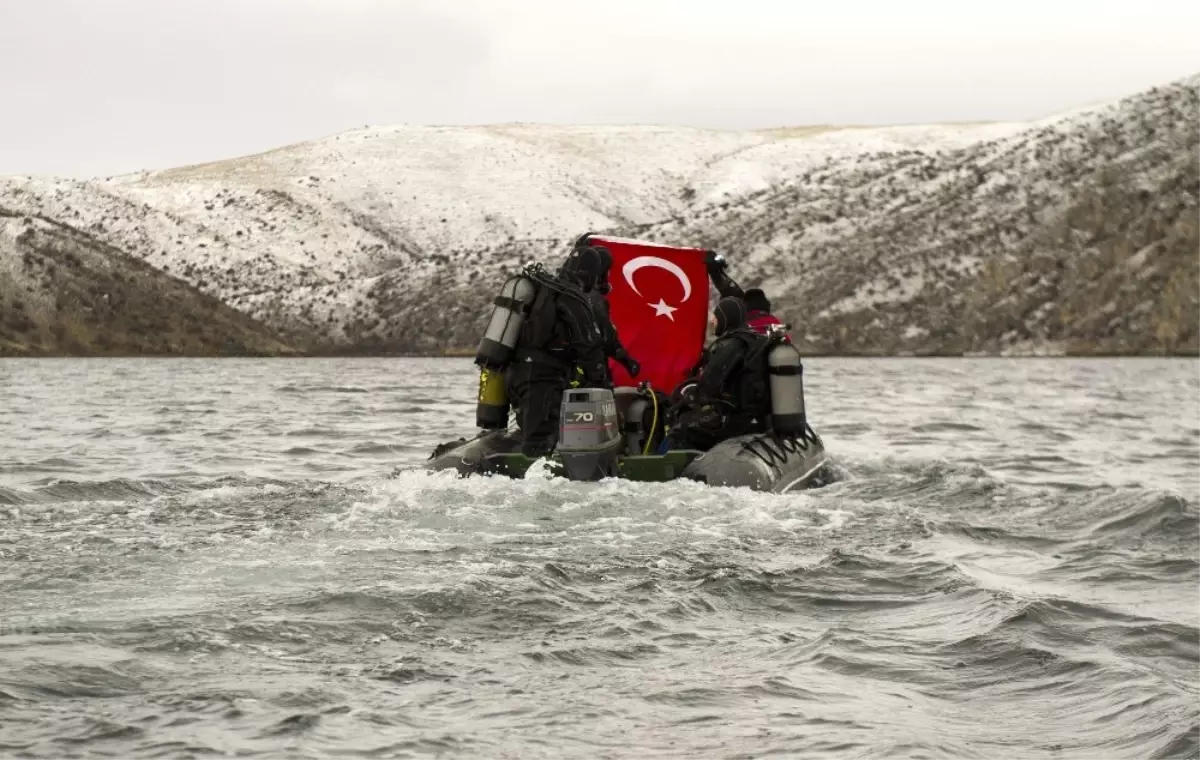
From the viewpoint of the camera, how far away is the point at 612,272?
1891 cm

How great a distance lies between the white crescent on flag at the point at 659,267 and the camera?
746 inches

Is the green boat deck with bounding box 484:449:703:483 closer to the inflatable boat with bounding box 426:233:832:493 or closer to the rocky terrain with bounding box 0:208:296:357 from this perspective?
the inflatable boat with bounding box 426:233:832:493

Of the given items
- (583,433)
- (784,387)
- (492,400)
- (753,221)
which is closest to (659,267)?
(784,387)

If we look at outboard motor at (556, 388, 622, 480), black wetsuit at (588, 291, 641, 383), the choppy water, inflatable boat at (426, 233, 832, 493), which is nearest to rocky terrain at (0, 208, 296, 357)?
the choppy water

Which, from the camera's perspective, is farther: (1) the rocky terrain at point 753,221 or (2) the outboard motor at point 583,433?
(1) the rocky terrain at point 753,221

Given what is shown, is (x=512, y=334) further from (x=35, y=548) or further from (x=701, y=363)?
(x=35, y=548)

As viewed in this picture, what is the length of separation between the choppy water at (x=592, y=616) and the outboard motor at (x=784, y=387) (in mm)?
1019

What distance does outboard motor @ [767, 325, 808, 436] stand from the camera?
53.2 feet

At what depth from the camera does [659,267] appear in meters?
19.1

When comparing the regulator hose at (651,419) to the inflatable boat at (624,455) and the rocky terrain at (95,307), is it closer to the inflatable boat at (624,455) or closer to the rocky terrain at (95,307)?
the inflatable boat at (624,455)

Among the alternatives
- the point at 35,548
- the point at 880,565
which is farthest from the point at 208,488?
the point at 880,565

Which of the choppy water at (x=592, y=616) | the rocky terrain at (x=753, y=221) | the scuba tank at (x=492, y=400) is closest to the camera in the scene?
the choppy water at (x=592, y=616)

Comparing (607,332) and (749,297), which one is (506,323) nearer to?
(607,332)

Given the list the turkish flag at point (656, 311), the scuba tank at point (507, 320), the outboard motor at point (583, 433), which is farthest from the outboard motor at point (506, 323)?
the turkish flag at point (656, 311)
